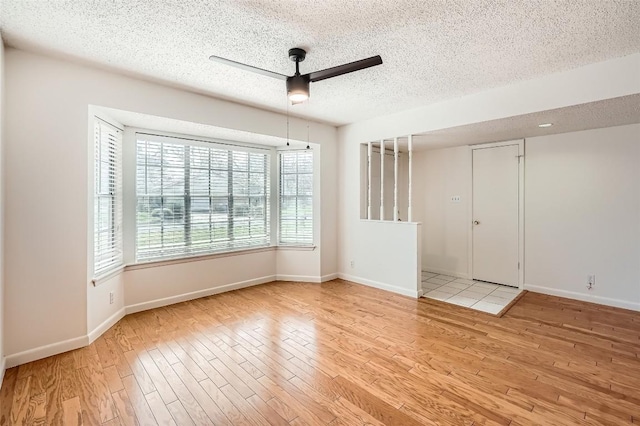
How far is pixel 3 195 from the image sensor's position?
236 centimetres

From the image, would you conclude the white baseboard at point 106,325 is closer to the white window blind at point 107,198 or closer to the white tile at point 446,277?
the white window blind at point 107,198

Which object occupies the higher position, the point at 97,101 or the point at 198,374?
the point at 97,101

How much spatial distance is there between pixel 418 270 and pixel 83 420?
376cm

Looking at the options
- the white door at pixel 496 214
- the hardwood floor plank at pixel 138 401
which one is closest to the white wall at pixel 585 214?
the white door at pixel 496 214

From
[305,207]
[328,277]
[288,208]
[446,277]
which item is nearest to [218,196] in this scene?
[288,208]

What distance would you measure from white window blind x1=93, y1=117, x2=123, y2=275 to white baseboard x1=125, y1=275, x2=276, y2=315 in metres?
0.60

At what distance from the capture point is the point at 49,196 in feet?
8.50

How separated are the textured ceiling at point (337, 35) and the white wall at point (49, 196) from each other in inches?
9.5

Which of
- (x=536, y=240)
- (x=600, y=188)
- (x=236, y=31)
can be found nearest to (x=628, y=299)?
(x=536, y=240)

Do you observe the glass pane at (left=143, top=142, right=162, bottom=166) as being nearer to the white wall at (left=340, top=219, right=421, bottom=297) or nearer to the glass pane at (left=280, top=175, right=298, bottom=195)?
the glass pane at (left=280, top=175, right=298, bottom=195)

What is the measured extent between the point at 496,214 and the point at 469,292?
1.37m

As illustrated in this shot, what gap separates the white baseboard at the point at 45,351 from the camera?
2441 mm

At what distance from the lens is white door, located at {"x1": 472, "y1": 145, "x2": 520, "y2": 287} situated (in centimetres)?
458

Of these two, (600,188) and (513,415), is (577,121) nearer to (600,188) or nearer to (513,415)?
(600,188)
